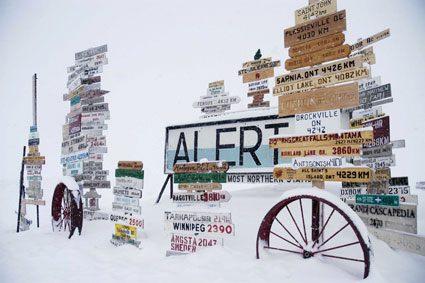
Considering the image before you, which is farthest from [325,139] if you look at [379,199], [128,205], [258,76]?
[258,76]

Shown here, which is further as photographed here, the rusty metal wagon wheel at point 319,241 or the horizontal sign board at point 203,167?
the horizontal sign board at point 203,167

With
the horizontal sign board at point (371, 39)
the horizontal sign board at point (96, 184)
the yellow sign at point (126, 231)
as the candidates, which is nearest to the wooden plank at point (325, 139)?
the yellow sign at point (126, 231)

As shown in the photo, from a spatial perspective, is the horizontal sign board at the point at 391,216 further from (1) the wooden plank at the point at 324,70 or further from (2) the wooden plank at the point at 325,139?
(1) the wooden plank at the point at 324,70

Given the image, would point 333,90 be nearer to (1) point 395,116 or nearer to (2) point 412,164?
(2) point 412,164

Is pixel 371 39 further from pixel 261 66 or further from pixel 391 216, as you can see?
pixel 261 66

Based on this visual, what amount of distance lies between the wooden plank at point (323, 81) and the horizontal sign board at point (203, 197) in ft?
6.14

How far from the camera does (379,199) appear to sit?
5039 millimetres

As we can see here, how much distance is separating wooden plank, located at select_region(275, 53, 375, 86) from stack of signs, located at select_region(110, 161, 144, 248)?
10.6 feet

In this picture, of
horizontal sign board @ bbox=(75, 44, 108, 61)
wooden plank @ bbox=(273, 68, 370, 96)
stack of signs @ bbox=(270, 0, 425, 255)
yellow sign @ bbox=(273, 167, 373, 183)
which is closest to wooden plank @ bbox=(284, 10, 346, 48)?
stack of signs @ bbox=(270, 0, 425, 255)

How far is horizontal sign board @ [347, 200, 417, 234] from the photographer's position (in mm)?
4859

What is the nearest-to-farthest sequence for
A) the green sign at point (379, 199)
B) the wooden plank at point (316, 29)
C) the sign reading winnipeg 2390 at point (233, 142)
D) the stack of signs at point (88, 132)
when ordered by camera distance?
1. the wooden plank at point (316, 29)
2. the green sign at point (379, 199)
3. the sign reading winnipeg 2390 at point (233, 142)
4. the stack of signs at point (88, 132)

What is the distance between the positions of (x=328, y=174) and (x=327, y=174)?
2cm

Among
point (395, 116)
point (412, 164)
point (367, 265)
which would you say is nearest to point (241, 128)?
point (367, 265)

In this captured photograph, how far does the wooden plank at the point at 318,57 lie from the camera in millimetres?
4406
